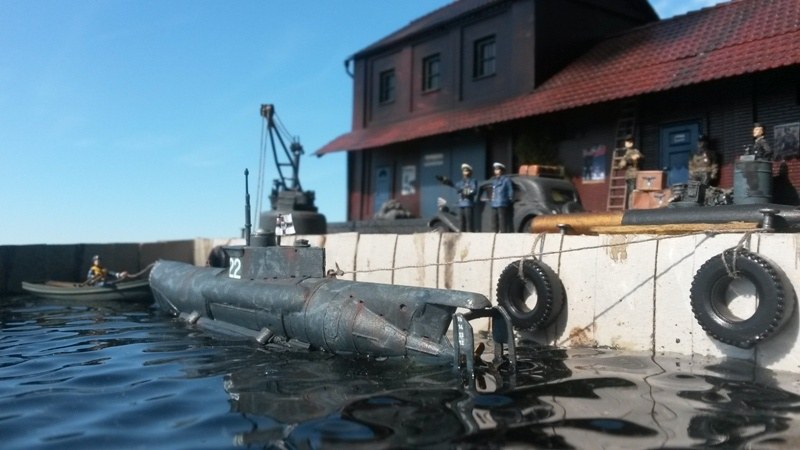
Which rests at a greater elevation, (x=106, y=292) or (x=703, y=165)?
(x=703, y=165)

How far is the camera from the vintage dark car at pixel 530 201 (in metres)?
14.9

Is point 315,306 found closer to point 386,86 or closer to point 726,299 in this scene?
point 726,299

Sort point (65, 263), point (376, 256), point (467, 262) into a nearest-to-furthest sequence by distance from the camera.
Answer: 1. point (467, 262)
2. point (376, 256)
3. point (65, 263)

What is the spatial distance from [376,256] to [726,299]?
752 centimetres

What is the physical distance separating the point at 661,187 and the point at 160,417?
12.0 m

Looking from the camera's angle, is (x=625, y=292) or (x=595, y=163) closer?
(x=625, y=292)

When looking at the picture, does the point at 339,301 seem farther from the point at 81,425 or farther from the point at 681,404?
the point at 681,404

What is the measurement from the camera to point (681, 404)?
256 inches

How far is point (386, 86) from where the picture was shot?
27.4 meters

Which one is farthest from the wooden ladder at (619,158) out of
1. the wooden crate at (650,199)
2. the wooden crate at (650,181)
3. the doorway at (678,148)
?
the wooden crate at (650,181)

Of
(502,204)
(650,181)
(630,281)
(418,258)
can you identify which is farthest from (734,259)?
(502,204)

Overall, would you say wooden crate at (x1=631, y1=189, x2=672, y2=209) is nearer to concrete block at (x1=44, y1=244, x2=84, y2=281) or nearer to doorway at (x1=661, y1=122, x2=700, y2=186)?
doorway at (x1=661, y1=122, x2=700, y2=186)

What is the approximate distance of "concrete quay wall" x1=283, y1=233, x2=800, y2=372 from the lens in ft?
27.2

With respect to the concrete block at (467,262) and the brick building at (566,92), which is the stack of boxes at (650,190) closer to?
the brick building at (566,92)
